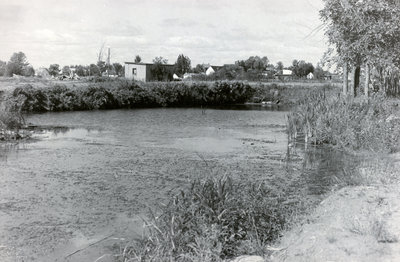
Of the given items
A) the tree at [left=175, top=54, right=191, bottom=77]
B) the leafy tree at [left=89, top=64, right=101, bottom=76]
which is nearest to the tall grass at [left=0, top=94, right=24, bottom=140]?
the leafy tree at [left=89, top=64, right=101, bottom=76]

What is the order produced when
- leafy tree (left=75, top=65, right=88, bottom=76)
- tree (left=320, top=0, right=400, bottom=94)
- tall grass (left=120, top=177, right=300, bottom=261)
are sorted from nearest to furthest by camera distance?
tall grass (left=120, top=177, right=300, bottom=261)
tree (left=320, top=0, right=400, bottom=94)
leafy tree (left=75, top=65, right=88, bottom=76)

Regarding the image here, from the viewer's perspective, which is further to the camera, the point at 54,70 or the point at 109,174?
the point at 54,70

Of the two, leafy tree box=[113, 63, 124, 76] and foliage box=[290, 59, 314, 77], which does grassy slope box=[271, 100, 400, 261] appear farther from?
foliage box=[290, 59, 314, 77]

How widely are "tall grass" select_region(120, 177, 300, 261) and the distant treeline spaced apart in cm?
2326

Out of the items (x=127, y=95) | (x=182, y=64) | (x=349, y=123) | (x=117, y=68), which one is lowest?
(x=349, y=123)

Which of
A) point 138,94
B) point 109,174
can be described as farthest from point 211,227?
point 138,94

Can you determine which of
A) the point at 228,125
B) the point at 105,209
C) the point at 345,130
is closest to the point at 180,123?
the point at 228,125

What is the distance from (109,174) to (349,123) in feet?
29.3

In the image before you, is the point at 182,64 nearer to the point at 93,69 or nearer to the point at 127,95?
the point at 93,69

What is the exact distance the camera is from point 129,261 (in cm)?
632

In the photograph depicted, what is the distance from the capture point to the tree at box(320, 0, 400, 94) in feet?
56.0

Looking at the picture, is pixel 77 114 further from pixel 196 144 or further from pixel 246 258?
pixel 246 258

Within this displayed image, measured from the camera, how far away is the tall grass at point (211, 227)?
6320 mm

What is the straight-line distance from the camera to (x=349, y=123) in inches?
638
